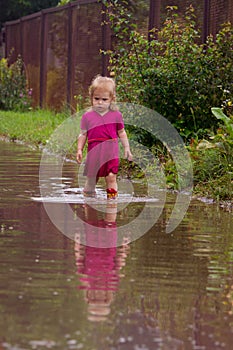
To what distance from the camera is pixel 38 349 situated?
421cm

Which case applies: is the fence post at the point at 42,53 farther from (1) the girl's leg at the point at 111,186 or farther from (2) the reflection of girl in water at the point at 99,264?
(2) the reflection of girl in water at the point at 99,264

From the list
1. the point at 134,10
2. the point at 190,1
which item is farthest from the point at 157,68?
the point at 134,10

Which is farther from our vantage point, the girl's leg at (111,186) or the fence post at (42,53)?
the fence post at (42,53)

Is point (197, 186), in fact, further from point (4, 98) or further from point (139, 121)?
point (4, 98)

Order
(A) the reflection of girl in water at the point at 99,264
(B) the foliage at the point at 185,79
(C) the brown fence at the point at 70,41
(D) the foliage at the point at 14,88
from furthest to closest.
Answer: (D) the foliage at the point at 14,88, (C) the brown fence at the point at 70,41, (B) the foliage at the point at 185,79, (A) the reflection of girl in water at the point at 99,264

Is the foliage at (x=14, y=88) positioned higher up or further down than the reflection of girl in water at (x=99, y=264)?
higher up

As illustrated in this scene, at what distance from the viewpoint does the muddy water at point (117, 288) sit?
14.6 ft

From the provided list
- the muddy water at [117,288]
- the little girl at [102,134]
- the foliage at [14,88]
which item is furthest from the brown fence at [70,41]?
the muddy water at [117,288]

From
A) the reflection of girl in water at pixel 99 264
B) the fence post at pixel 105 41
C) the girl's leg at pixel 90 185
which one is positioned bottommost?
the reflection of girl in water at pixel 99 264

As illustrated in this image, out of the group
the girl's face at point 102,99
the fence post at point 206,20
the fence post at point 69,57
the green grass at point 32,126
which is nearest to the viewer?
the girl's face at point 102,99

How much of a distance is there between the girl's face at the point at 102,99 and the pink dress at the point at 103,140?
7cm

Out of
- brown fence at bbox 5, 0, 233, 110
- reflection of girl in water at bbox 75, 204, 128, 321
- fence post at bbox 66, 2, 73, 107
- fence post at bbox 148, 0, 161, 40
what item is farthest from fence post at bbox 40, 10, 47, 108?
reflection of girl in water at bbox 75, 204, 128, 321

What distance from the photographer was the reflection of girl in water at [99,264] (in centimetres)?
511

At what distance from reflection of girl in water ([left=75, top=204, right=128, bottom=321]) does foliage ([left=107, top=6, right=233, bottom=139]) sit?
15.6 feet
